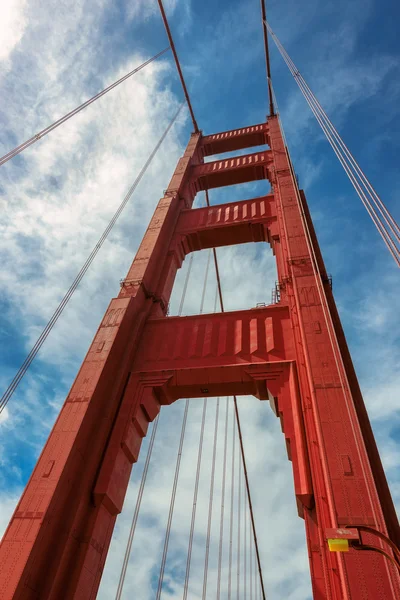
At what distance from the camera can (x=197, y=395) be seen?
338 inches

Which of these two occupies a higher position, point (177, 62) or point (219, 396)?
point (177, 62)

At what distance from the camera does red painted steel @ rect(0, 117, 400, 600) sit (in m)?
4.95

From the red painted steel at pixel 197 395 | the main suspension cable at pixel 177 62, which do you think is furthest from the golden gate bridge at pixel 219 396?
the main suspension cable at pixel 177 62

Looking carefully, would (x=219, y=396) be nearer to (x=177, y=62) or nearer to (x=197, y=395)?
(x=197, y=395)

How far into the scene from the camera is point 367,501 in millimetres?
4785

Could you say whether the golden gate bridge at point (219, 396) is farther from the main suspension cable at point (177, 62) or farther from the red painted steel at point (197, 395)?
the main suspension cable at point (177, 62)

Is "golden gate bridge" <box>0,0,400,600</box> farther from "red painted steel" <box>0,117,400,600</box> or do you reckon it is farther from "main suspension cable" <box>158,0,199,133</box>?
"main suspension cable" <box>158,0,199,133</box>

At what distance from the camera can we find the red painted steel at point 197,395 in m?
4.95

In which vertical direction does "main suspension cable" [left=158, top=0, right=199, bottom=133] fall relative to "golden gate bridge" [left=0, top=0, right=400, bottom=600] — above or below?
above

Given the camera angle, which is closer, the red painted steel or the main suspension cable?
the red painted steel

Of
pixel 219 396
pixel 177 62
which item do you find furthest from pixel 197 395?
pixel 177 62

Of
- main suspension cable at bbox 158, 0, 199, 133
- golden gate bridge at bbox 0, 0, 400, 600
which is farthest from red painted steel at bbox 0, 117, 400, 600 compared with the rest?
main suspension cable at bbox 158, 0, 199, 133

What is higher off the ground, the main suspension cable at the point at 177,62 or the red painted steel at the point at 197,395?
the main suspension cable at the point at 177,62

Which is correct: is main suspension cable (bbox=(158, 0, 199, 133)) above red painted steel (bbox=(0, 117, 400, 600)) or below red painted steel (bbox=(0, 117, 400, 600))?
above
